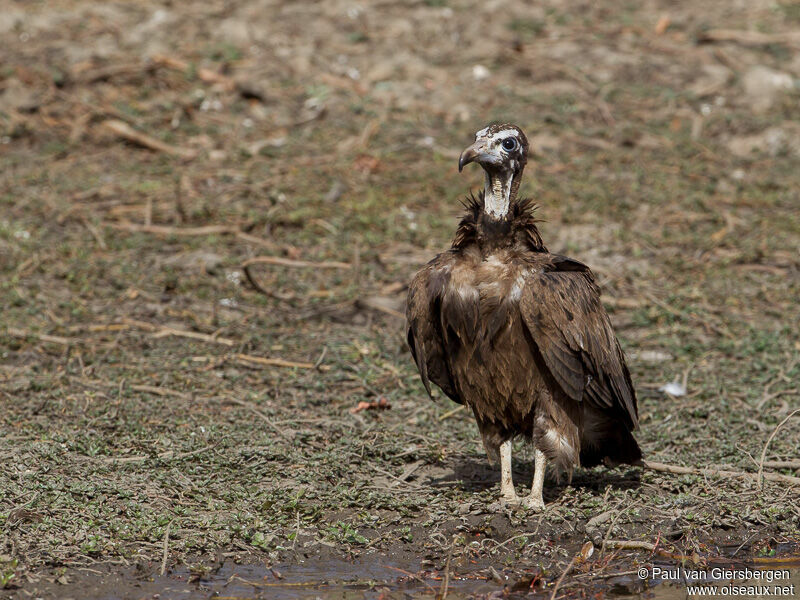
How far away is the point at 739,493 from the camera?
20.1ft

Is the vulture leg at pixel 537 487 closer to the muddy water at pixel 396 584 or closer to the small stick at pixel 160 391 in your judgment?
the muddy water at pixel 396 584

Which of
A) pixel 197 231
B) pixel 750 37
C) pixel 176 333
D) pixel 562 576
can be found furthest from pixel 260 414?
pixel 750 37

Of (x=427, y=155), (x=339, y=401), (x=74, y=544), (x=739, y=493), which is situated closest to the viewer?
(x=74, y=544)

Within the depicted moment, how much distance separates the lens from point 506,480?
6.06 m

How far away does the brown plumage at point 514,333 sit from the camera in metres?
5.65

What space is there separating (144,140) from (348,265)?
315cm

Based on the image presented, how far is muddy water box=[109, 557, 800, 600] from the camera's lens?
4930 millimetres

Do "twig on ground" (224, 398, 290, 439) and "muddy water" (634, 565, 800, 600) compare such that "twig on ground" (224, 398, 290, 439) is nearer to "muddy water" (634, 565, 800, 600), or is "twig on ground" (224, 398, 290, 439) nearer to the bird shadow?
the bird shadow

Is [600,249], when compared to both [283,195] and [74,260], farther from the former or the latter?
[74,260]

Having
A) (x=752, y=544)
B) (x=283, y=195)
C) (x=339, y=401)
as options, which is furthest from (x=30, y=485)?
(x=283, y=195)

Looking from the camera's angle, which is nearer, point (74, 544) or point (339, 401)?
point (74, 544)

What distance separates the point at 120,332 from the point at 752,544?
4.75 m

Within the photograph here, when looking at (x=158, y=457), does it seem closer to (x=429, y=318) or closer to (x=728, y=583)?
(x=429, y=318)

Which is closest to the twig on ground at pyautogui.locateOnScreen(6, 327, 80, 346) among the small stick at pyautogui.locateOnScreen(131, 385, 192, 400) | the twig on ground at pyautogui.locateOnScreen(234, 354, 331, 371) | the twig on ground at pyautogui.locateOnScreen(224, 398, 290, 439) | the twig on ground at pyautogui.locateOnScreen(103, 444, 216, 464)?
the small stick at pyautogui.locateOnScreen(131, 385, 192, 400)
